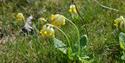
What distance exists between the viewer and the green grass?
2889 millimetres

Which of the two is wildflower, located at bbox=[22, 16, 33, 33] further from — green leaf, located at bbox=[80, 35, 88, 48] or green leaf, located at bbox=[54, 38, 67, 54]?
green leaf, located at bbox=[80, 35, 88, 48]

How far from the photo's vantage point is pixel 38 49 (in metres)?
3.01

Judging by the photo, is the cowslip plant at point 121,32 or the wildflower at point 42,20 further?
the wildflower at point 42,20

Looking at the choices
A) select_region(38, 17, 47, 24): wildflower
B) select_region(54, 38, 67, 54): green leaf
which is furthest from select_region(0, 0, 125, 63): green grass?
select_region(38, 17, 47, 24): wildflower

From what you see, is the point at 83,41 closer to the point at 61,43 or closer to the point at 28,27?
the point at 61,43

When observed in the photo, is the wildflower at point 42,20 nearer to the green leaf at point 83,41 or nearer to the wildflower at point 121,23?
the green leaf at point 83,41

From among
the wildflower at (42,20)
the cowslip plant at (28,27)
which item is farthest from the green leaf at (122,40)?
the cowslip plant at (28,27)

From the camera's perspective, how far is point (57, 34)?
3.25 m

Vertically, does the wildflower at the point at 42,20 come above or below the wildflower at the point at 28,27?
above

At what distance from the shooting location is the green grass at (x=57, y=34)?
289 cm

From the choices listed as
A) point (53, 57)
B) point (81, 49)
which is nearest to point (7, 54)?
point (53, 57)

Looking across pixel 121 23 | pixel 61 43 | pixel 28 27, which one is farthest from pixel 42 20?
pixel 121 23

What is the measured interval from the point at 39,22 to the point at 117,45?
0.87 m

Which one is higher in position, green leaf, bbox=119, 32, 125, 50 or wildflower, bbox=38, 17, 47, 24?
wildflower, bbox=38, 17, 47, 24
